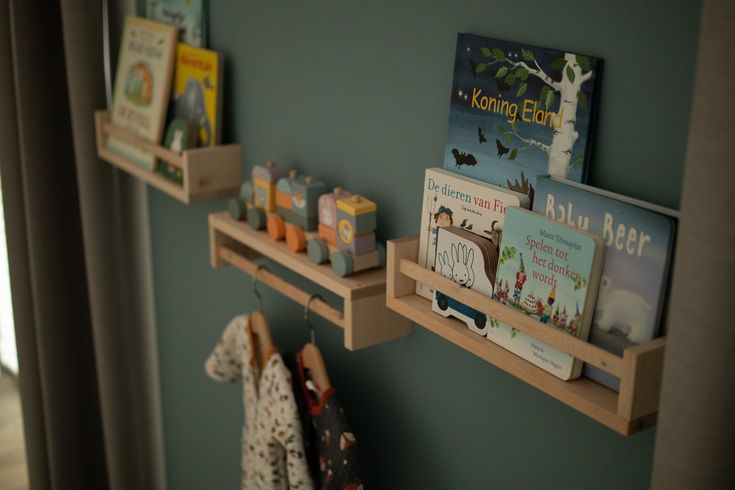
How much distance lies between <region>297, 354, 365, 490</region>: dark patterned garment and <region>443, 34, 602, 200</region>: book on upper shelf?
476 millimetres

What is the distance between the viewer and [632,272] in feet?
3.02

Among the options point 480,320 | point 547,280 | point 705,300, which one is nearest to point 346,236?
point 480,320

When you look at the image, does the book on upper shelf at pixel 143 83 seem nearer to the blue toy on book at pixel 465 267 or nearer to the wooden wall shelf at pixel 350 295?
the wooden wall shelf at pixel 350 295

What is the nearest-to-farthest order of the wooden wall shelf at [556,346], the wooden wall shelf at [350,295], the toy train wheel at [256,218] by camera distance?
the wooden wall shelf at [556,346] → the wooden wall shelf at [350,295] → the toy train wheel at [256,218]

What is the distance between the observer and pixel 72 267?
2184mm

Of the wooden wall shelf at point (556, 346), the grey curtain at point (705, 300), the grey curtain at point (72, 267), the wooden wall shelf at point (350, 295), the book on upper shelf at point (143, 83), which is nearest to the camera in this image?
the grey curtain at point (705, 300)

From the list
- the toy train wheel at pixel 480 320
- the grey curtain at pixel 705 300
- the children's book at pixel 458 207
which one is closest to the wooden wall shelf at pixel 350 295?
the children's book at pixel 458 207

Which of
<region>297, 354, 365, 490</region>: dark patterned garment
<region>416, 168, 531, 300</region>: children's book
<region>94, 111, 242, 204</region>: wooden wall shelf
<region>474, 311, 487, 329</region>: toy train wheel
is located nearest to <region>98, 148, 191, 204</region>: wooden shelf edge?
<region>94, 111, 242, 204</region>: wooden wall shelf

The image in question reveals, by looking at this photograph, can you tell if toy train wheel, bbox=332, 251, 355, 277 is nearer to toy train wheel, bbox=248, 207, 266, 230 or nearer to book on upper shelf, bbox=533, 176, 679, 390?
toy train wheel, bbox=248, 207, 266, 230

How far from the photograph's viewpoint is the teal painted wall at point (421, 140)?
0.97 meters

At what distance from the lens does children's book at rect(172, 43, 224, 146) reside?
164 centimetres

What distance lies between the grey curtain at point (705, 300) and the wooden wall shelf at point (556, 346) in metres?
0.08

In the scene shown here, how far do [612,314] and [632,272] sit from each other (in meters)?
0.06

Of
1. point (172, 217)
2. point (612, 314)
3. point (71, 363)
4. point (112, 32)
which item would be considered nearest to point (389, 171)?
point (612, 314)
